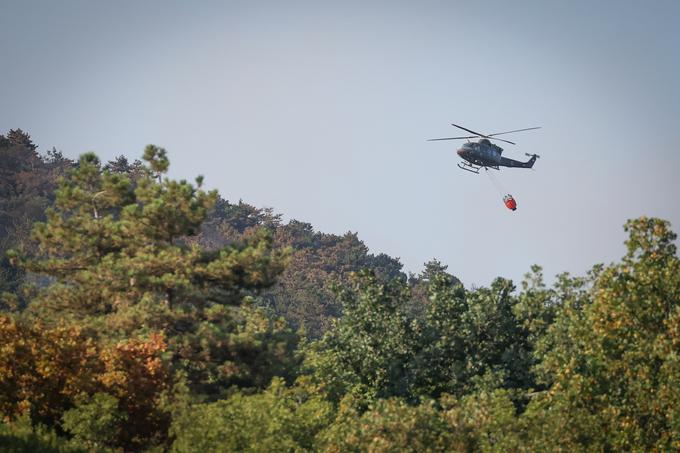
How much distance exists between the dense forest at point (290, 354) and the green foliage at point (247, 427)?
0.21 ft

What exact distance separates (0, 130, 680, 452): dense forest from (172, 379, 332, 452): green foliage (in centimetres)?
6

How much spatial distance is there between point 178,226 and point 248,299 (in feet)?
12.5

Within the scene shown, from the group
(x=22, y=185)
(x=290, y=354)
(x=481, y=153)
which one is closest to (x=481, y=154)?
(x=481, y=153)

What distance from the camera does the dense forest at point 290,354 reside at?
33.3 meters

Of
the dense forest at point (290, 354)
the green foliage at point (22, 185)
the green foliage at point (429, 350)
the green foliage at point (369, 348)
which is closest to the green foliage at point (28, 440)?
the dense forest at point (290, 354)

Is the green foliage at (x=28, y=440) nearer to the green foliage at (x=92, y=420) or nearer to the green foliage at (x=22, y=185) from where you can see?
the green foliage at (x=92, y=420)

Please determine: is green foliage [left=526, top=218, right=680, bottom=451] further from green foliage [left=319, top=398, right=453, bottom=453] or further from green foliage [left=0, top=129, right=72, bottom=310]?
green foliage [left=0, top=129, right=72, bottom=310]

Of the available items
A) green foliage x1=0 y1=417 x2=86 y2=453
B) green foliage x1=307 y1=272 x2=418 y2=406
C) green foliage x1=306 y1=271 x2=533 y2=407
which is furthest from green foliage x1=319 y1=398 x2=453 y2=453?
green foliage x1=306 y1=271 x2=533 y2=407

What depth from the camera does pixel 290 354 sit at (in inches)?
1727

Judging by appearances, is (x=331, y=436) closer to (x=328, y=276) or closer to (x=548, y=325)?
(x=548, y=325)

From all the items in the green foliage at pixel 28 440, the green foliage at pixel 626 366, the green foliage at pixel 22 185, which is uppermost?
the green foliage at pixel 22 185

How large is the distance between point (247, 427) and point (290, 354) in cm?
999

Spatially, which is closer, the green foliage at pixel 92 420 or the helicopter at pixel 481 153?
the green foliage at pixel 92 420

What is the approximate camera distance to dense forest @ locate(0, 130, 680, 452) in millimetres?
33344
